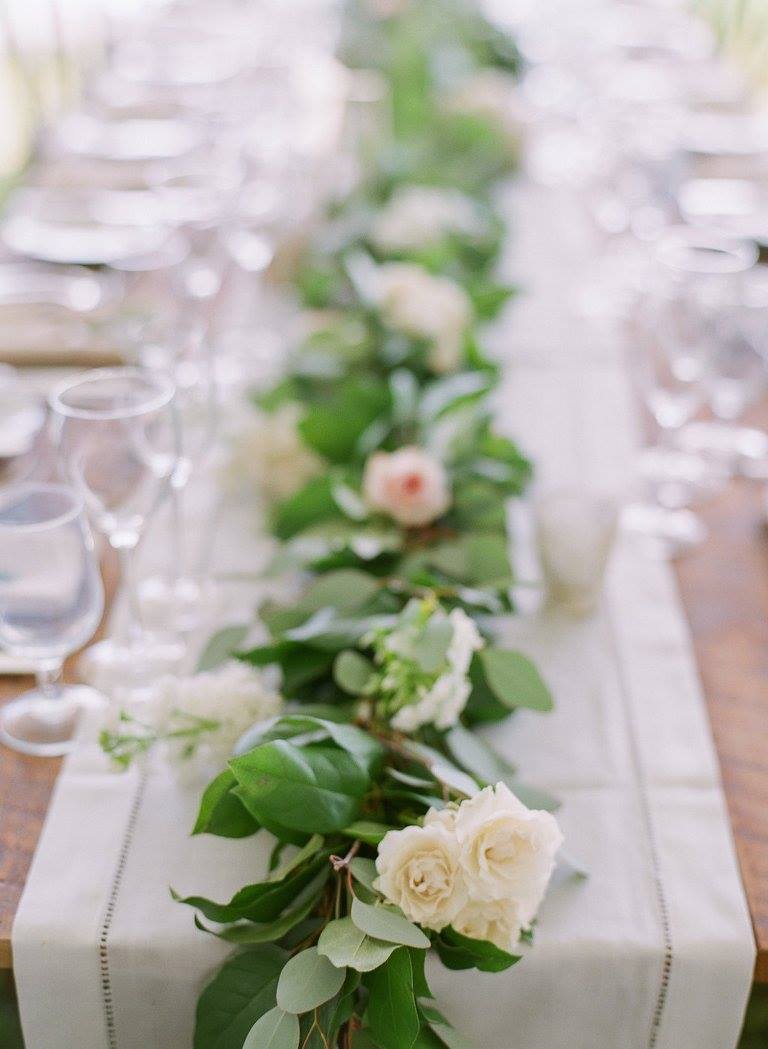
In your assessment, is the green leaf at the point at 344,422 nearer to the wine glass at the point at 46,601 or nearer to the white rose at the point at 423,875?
the wine glass at the point at 46,601

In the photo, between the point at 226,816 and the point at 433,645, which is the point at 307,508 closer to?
the point at 433,645

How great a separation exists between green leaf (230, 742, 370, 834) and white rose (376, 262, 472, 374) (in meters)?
0.78

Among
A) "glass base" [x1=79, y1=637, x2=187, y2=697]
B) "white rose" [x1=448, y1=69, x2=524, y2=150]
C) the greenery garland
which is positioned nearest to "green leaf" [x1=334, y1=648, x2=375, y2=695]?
the greenery garland

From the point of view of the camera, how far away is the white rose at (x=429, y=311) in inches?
57.5

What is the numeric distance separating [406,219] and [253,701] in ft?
3.60

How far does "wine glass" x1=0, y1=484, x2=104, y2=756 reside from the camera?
0.87m

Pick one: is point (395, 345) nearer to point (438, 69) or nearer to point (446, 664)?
point (446, 664)

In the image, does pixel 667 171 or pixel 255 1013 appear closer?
pixel 255 1013

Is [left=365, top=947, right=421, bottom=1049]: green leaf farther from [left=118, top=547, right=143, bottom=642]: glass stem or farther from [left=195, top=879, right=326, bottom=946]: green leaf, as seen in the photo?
[left=118, top=547, right=143, bottom=642]: glass stem

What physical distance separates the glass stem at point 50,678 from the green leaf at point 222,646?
0.40 feet

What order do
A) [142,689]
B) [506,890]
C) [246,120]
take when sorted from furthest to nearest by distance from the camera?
1. [246,120]
2. [142,689]
3. [506,890]

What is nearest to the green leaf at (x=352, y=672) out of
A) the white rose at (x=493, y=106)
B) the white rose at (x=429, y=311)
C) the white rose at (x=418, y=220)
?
the white rose at (x=429, y=311)

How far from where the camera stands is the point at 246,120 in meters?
2.25

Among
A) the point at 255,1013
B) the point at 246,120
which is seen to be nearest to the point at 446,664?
the point at 255,1013
